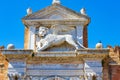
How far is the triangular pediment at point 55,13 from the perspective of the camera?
18.1m

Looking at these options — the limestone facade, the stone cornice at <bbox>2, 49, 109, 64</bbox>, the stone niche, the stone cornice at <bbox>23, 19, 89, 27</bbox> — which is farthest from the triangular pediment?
the stone cornice at <bbox>2, 49, 109, 64</bbox>

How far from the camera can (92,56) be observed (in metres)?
16.8

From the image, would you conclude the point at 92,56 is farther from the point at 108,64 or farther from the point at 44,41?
the point at 44,41

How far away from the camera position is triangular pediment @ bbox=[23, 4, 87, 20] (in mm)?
18109

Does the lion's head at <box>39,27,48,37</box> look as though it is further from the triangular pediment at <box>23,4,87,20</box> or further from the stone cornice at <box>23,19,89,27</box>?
the triangular pediment at <box>23,4,87,20</box>

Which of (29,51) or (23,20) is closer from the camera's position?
(29,51)

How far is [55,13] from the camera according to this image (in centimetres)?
1822

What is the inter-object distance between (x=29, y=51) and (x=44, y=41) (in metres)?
0.95

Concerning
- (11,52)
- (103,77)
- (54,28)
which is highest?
(54,28)

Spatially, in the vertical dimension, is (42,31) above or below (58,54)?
above

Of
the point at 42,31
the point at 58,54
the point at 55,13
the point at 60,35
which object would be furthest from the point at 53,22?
the point at 58,54

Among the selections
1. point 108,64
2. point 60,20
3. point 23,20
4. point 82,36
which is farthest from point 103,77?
point 23,20

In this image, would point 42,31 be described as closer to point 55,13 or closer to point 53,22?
point 53,22

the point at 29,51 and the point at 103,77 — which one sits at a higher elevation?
the point at 29,51
